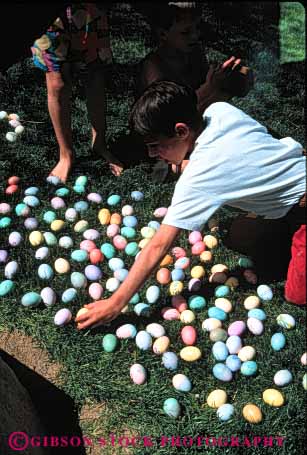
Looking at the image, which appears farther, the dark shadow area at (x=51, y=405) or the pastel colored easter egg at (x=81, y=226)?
the pastel colored easter egg at (x=81, y=226)

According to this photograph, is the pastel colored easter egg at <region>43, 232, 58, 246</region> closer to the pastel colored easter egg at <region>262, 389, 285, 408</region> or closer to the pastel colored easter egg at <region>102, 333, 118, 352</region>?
the pastel colored easter egg at <region>102, 333, 118, 352</region>

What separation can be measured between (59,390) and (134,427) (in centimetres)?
35

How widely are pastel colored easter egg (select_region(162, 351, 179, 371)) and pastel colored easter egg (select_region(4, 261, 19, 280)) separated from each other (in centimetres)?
84

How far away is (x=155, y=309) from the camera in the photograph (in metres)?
2.34

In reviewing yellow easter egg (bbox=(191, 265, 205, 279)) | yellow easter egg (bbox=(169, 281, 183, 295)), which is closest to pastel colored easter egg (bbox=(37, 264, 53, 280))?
yellow easter egg (bbox=(169, 281, 183, 295))

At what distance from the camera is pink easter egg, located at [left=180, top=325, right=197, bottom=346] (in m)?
2.20

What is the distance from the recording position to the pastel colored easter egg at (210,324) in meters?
2.24

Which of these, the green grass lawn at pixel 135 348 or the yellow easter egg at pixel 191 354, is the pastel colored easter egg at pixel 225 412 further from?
the yellow easter egg at pixel 191 354

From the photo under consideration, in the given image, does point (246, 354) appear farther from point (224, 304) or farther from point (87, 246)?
point (87, 246)

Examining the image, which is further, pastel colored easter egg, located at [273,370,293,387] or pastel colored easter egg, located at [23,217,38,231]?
pastel colored easter egg, located at [23,217,38,231]

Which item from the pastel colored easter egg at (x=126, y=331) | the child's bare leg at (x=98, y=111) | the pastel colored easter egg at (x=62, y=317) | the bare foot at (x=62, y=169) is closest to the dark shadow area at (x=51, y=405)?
the pastel colored easter egg at (x=62, y=317)

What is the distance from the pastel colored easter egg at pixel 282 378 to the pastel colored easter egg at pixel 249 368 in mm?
89

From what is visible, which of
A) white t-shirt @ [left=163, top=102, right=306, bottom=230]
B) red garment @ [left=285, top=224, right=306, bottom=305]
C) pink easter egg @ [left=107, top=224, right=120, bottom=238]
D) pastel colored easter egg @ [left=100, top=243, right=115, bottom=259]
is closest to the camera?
red garment @ [left=285, top=224, right=306, bottom=305]

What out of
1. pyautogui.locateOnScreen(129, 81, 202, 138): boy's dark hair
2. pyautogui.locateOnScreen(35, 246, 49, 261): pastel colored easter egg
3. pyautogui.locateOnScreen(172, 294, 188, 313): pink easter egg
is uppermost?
pyautogui.locateOnScreen(129, 81, 202, 138): boy's dark hair
